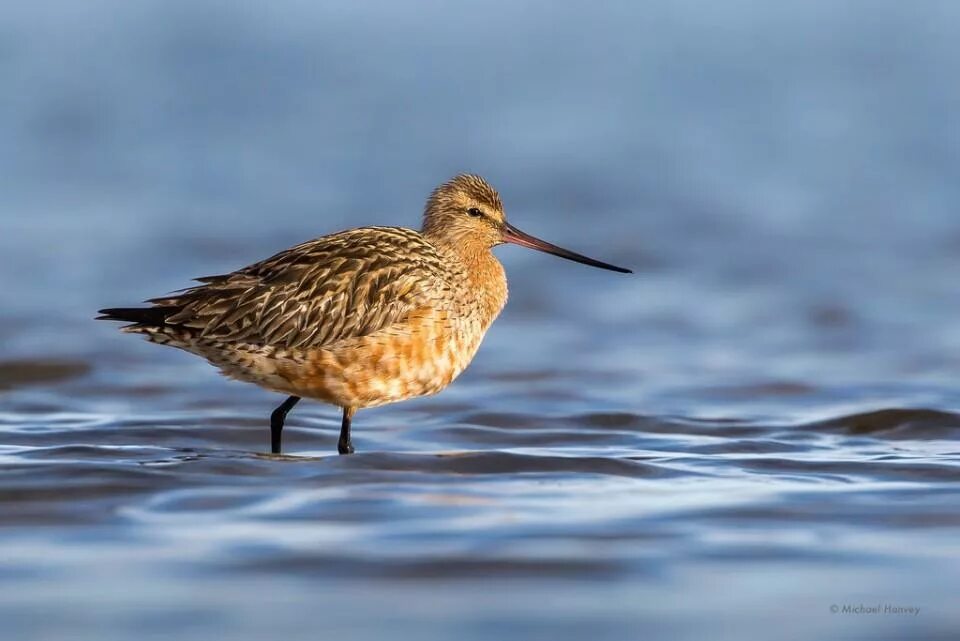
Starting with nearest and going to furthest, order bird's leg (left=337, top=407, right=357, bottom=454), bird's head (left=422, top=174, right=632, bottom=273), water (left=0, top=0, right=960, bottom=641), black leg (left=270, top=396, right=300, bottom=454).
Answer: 1. water (left=0, top=0, right=960, bottom=641)
2. bird's leg (left=337, top=407, right=357, bottom=454)
3. black leg (left=270, top=396, right=300, bottom=454)
4. bird's head (left=422, top=174, right=632, bottom=273)

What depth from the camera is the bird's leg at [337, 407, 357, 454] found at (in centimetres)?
741

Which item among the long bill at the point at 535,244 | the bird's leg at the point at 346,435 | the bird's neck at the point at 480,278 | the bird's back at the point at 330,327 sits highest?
the long bill at the point at 535,244

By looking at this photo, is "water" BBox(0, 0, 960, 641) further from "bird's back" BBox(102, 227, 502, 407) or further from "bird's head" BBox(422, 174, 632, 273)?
"bird's head" BBox(422, 174, 632, 273)

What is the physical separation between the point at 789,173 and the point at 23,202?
7221 millimetres

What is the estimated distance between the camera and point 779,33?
21.1m

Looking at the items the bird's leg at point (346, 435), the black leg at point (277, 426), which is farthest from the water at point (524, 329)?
the bird's leg at point (346, 435)

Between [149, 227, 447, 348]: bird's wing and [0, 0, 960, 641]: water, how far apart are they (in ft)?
1.92

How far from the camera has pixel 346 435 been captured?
7.50m

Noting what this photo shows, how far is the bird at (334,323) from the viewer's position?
24.4 feet

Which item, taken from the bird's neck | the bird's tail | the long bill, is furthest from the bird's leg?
the long bill

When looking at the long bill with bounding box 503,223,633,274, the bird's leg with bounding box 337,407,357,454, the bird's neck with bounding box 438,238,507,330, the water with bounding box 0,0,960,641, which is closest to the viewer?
the water with bounding box 0,0,960,641

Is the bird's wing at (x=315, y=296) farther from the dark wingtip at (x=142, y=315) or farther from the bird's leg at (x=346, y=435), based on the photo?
the bird's leg at (x=346, y=435)

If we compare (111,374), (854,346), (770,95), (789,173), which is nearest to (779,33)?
(770,95)

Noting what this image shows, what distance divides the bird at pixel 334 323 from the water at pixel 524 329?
421mm
